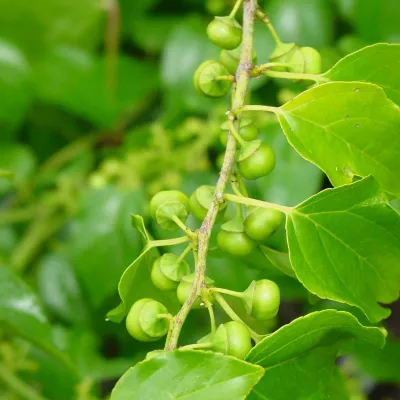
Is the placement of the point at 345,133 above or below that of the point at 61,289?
above

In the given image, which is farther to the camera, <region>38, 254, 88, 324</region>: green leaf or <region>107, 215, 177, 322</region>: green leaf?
<region>38, 254, 88, 324</region>: green leaf

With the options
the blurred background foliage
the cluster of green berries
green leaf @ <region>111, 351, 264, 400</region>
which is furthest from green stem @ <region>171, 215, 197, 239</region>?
the blurred background foliage

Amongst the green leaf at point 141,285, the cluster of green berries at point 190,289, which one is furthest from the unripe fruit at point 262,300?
the green leaf at point 141,285

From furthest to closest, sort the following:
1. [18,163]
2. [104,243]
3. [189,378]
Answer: [18,163] < [104,243] < [189,378]

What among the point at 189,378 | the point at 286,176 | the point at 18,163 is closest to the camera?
the point at 189,378

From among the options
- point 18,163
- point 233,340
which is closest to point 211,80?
point 233,340

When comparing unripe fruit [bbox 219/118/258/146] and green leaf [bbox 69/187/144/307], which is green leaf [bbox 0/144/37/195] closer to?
green leaf [bbox 69/187/144/307]

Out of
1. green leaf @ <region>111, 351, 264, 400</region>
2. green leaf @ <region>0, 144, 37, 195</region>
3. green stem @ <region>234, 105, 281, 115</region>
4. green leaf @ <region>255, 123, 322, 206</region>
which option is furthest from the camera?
green leaf @ <region>0, 144, 37, 195</region>

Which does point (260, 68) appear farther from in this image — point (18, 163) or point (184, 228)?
point (18, 163)

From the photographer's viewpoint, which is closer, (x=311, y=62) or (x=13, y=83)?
(x=311, y=62)
